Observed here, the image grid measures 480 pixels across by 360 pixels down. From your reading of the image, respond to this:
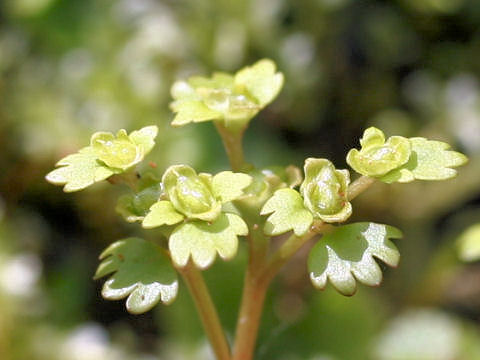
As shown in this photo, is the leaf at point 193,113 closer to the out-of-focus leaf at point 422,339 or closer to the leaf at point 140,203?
the leaf at point 140,203

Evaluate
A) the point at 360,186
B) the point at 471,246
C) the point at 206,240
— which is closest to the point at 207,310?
the point at 206,240

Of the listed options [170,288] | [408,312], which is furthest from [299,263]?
[170,288]

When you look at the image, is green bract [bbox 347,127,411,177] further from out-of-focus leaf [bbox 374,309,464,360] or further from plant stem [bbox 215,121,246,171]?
out-of-focus leaf [bbox 374,309,464,360]

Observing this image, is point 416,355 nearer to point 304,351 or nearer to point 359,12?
point 304,351

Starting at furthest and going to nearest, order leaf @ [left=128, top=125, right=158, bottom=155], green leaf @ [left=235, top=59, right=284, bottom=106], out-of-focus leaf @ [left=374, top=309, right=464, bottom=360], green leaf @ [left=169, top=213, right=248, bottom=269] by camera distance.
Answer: out-of-focus leaf @ [left=374, top=309, right=464, bottom=360]
green leaf @ [left=235, top=59, right=284, bottom=106]
leaf @ [left=128, top=125, right=158, bottom=155]
green leaf @ [left=169, top=213, right=248, bottom=269]

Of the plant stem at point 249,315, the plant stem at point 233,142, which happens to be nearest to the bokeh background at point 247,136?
the plant stem at point 249,315

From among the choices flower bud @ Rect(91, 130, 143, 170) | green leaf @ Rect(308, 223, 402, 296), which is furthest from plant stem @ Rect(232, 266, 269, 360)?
flower bud @ Rect(91, 130, 143, 170)

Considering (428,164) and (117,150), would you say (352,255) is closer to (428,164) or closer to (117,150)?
(428,164)
